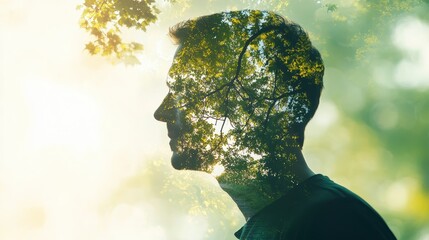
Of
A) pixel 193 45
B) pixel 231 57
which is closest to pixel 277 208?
pixel 231 57

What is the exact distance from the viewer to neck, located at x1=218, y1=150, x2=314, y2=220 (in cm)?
209

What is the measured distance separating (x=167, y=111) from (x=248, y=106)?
82 centimetres

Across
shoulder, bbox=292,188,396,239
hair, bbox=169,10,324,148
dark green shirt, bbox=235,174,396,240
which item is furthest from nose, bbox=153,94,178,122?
shoulder, bbox=292,188,396,239

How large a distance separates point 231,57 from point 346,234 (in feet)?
5.50

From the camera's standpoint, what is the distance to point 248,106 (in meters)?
2.52

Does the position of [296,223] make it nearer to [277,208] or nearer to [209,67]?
[277,208]

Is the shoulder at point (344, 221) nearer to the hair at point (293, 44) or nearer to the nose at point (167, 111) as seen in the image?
the hair at point (293, 44)

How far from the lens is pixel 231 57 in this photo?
270cm

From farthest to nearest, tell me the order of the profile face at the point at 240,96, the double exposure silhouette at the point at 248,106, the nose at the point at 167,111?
the nose at the point at 167,111
the profile face at the point at 240,96
the double exposure silhouette at the point at 248,106

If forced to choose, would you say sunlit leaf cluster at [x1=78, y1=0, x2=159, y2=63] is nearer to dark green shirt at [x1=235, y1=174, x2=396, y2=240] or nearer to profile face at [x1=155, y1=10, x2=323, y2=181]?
profile face at [x1=155, y1=10, x2=323, y2=181]

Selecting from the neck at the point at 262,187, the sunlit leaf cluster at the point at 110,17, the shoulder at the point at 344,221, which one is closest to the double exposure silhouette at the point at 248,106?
the neck at the point at 262,187

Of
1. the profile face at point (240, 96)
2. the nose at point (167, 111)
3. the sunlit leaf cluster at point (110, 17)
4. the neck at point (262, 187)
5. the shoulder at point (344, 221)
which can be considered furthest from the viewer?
the sunlit leaf cluster at point (110, 17)

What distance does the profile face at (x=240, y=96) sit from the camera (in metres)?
2.41

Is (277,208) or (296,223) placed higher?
(277,208)
